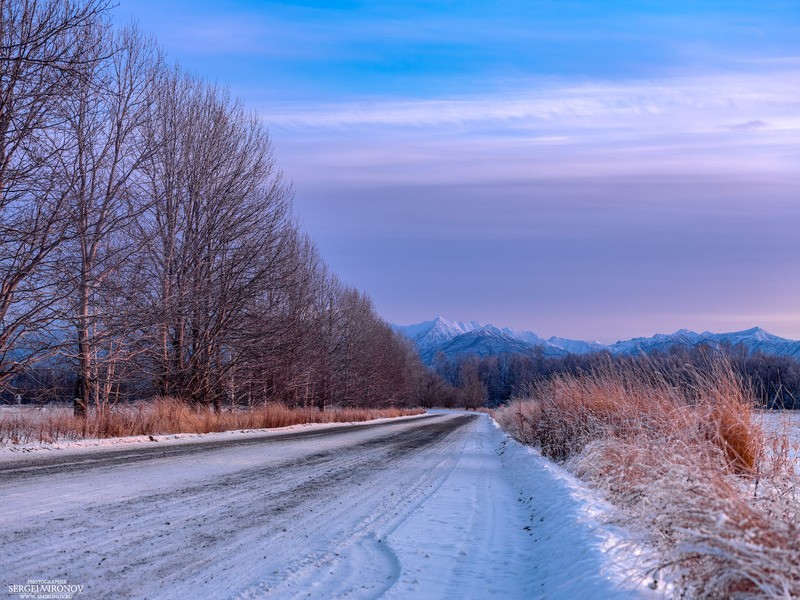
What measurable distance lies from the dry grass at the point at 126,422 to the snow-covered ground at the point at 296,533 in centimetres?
306

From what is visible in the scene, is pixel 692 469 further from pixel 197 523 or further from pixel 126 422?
pixel 126 422

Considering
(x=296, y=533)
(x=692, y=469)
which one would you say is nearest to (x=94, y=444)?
(x=296, y=533)

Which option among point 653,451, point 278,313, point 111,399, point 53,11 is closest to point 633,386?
point 653,451

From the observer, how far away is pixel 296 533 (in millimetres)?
6098

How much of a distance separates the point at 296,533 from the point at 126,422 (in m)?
12.5

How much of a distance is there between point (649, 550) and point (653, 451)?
231 centimetres

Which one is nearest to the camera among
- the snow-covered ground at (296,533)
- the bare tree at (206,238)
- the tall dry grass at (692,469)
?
the tall dry grass at (692,469)

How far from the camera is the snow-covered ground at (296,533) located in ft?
14.5

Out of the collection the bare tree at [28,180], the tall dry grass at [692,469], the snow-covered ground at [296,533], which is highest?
the bare tree at [28,180]

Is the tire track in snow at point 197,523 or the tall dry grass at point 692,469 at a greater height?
the tall dry grass at point 692,469

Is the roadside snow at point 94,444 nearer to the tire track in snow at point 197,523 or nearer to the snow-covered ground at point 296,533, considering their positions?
the snow-covered ground at point 296,533

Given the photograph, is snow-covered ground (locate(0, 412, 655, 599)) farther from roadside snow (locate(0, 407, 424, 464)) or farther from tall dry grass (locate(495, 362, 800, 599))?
roadside snow (locate(0, 407, 424, 464))

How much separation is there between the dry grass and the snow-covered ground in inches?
121

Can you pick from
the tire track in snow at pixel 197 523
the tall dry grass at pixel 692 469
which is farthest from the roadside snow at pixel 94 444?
the tall dry grass at pixel 692 469
